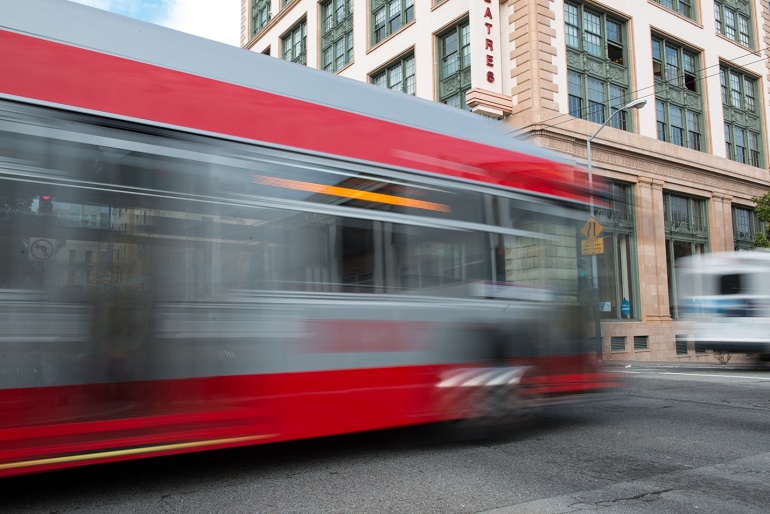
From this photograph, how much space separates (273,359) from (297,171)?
158 centimetres

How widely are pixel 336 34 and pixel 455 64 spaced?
31.6 ft

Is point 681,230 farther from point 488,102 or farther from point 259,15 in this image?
point 259,15

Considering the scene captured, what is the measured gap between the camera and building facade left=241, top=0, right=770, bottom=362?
24.5 m

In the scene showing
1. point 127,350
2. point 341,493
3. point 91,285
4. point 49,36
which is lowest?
point 341,493

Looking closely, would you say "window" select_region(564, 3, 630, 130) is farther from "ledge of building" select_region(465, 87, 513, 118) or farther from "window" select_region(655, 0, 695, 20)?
"window" select_region(655, 0, 695, 20)

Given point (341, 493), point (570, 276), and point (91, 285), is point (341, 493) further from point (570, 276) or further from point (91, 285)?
point (570, 276)

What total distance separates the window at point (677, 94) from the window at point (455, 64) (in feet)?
30.0

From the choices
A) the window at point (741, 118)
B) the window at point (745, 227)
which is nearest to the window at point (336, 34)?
the window at point (741, 118)

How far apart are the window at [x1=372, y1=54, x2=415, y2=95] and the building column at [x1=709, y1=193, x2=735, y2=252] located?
14.9 m

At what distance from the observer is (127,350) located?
4.68m

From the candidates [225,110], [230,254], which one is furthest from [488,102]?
[230,254]

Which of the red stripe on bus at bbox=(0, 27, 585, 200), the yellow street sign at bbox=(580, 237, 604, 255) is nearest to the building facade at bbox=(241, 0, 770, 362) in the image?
the yellow street sign at bbox=(580, 237, 604, 255)

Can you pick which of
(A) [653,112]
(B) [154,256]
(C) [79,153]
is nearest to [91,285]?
(B) [154,256]

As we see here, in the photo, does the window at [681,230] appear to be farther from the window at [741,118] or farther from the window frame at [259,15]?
the window frame at [259,15]
